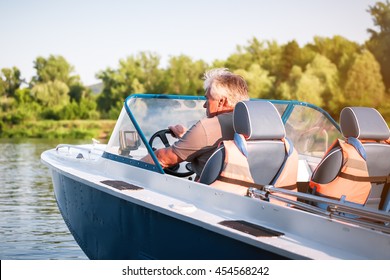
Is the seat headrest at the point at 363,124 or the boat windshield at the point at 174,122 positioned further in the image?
the boat windshield at the point at 174,122

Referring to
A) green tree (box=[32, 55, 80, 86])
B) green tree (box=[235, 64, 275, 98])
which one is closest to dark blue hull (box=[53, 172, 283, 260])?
green tree (box=[235, 64, 275, 98])

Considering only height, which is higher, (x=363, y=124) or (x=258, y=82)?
(x=363, y=124)

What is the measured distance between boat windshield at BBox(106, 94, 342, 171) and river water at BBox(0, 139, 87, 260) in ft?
5.81

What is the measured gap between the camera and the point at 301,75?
36219 millimetres

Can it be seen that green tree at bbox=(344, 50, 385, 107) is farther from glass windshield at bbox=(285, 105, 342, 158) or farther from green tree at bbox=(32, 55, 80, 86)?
glass windshield at bbox=(285, 105, 342, 158)

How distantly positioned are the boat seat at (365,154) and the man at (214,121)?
52 centimetres

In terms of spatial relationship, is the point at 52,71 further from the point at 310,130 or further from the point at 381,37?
the point at 310,130

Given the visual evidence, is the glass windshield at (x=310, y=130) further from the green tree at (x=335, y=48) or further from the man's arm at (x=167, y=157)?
the green tree at (x=335, y=48)

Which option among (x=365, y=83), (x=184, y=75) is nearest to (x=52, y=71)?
(x=184, y=75)

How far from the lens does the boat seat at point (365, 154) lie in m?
3.47

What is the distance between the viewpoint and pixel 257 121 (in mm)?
3182

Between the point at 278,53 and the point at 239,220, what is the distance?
39.0m

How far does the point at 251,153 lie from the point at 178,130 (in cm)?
A: 95

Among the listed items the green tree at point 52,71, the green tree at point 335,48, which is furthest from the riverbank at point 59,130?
the green tree at point 52,71
